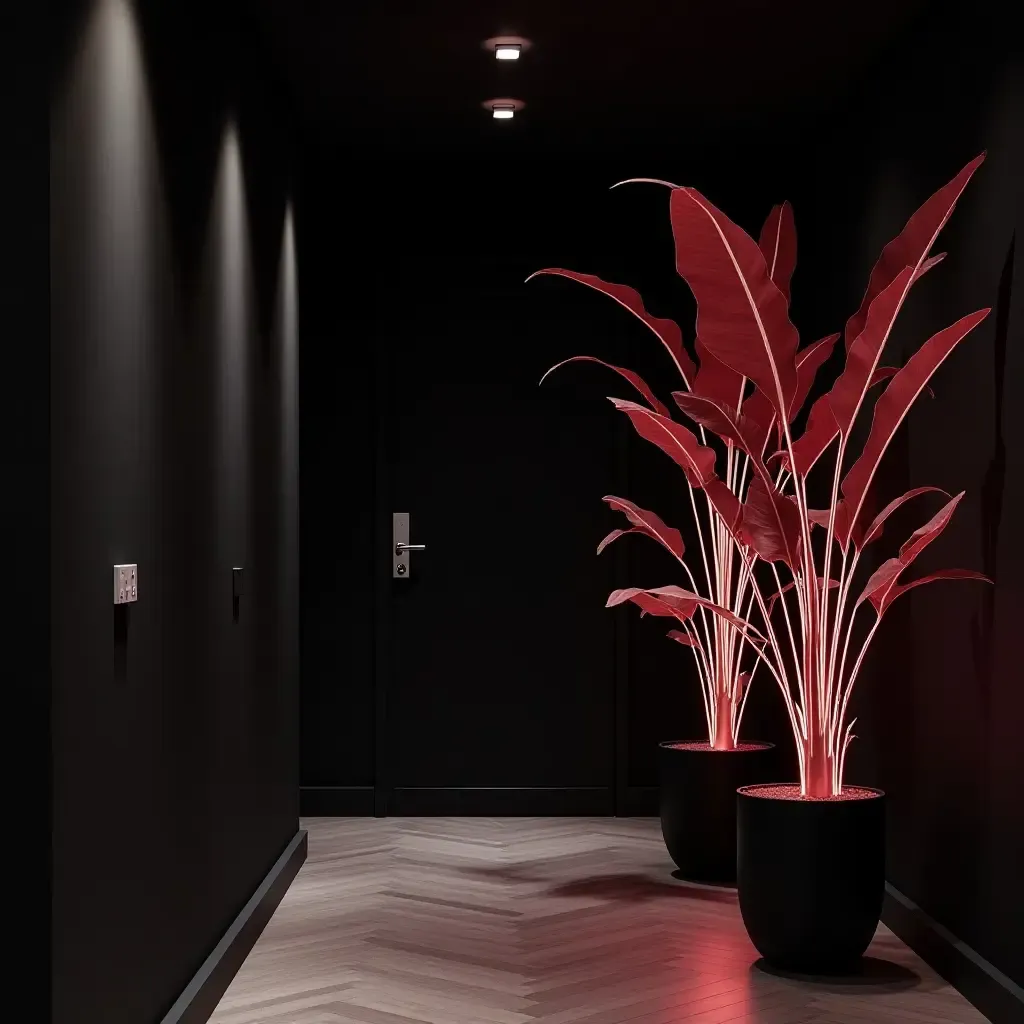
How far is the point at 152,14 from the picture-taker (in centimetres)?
275

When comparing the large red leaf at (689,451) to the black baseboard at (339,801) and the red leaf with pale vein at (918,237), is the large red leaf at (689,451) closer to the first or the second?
the red leaf with pale vein at (918,237)

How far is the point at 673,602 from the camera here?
4.31 meters

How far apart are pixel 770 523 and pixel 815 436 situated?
31 centimetres

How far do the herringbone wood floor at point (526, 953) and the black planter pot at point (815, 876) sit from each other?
109mm

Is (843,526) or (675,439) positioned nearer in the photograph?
(843,526)

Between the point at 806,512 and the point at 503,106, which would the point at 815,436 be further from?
the point at 503,106

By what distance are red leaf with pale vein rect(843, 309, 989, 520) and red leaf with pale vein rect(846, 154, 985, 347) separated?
0.67ft

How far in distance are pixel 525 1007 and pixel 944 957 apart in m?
1.14

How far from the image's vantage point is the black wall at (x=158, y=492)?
2146 millimetres

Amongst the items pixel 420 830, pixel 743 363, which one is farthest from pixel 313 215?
pixel 743 363

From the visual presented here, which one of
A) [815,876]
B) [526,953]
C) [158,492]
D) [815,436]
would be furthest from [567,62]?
[526,953]

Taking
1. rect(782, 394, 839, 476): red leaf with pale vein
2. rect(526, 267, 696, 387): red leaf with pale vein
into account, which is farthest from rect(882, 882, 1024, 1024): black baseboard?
rect(526, 267, 696, 387): red leaf with pale vein

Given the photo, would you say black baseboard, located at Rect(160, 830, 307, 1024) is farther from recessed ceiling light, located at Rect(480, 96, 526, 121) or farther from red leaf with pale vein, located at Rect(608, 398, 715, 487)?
recessed ceiling light, located at Rect(480, 96, 526, 121)

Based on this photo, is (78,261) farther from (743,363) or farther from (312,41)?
(312,41)
